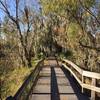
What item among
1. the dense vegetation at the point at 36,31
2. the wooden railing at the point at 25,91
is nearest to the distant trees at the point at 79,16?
the dense vegetation at the point at 36,31

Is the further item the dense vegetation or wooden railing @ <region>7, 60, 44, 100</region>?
the dense vegetation

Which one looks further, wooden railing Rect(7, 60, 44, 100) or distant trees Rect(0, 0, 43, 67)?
distant trees Rect(0, 0, 43, 67)

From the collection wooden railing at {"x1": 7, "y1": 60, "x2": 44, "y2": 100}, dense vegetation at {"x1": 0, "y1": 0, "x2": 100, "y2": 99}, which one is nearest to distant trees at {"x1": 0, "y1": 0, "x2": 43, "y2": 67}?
dense vegetation at {"x1": 0, "y1": 0, "x2": 100, "y2": 99}

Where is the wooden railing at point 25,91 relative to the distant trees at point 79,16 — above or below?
below

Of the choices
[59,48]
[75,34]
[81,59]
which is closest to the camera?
[75,34]

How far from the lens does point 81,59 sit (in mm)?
34281

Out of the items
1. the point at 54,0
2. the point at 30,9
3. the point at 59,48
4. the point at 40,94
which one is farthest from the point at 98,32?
the point at 59,48

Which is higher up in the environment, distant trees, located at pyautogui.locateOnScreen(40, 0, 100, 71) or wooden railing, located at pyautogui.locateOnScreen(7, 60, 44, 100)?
distant trees, located at pyautogui.locateOnScreen(40, 0, 100, 71)

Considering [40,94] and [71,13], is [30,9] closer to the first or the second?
[71,13]

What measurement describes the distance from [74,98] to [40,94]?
58.4 inches

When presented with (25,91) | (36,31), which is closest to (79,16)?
(25,91)

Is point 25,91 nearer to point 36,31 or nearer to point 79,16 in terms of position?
point 79,16

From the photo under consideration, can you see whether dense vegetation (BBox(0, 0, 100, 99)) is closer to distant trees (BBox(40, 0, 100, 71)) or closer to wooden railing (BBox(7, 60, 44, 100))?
distant trees (BBox(40, 0, 100, 71))

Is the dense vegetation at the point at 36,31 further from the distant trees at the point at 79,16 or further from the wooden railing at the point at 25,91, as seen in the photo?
the wooden railing at the point at 25,91
